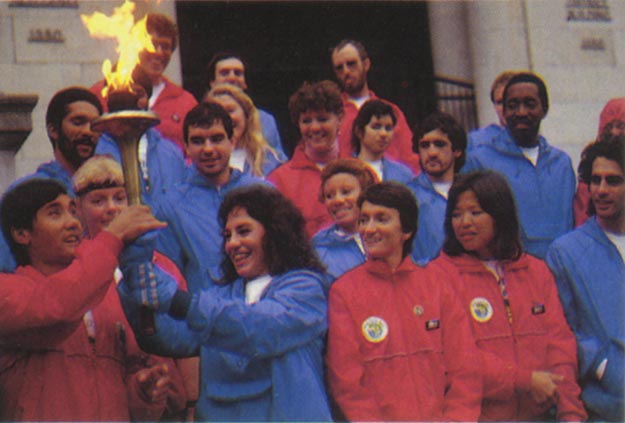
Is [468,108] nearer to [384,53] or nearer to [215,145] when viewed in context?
[384,53]

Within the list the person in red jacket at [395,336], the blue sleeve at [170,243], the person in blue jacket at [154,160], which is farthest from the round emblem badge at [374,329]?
the person in blue jacket at [154,160]

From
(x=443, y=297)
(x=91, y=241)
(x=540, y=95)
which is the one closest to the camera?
(x=91, y=241)

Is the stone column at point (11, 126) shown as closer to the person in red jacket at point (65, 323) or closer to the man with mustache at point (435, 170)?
the person in red jacket at point (65, 323)

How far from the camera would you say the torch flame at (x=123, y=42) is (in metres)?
5.41

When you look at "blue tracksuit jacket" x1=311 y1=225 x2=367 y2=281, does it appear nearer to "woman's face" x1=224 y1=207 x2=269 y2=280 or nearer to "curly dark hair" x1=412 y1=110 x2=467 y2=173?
"woman's face" x1=224 y1=207 x2=269 y2=280

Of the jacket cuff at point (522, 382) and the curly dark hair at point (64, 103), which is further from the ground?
the curly dark hair at point (64, 103)

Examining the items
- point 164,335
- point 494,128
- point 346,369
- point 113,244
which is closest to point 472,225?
point 346,369

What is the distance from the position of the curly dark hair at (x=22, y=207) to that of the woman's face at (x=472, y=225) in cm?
187

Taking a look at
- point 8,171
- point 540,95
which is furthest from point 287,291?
point 540,95

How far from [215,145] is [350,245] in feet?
2.66

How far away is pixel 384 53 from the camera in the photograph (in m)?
11.8

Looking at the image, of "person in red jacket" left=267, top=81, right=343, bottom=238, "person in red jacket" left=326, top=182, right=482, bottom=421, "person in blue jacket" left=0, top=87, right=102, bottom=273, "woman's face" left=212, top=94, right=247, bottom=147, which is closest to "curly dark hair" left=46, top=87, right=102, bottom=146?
"person in blue jacket" left=0, top=87, right=102, bottom=273

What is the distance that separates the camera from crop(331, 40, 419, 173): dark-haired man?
8133mm

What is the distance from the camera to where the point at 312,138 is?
24.2 ft
